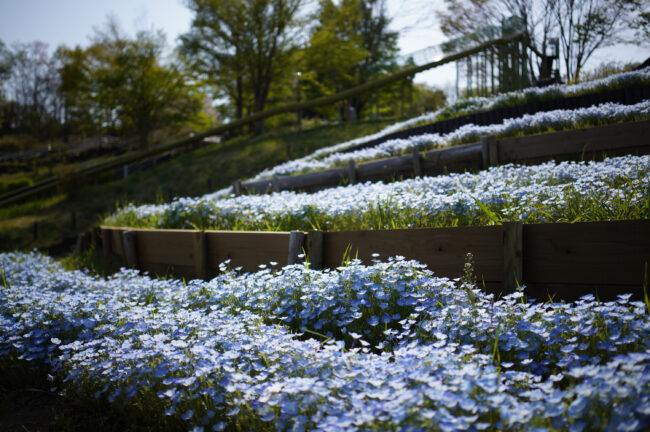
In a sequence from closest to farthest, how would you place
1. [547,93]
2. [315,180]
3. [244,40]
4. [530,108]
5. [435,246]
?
[435,246]
[315,180]
[530,108]
[547,93]
[244,40]

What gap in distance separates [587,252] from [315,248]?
7.24 feet

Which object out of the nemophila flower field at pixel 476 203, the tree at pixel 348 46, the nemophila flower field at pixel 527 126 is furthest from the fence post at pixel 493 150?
the tree at pixel 348 46

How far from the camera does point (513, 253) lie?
313 centimetres

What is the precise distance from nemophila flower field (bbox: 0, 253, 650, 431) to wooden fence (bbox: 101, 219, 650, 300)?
52cm

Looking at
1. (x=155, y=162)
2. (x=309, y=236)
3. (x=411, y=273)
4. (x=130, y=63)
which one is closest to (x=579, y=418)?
(x=411, y=273)

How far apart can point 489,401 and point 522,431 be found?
159 millimetres

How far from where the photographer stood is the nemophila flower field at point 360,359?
1.59 meters

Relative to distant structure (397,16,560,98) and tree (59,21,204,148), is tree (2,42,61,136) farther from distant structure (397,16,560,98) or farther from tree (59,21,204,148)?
distant structure (397,16,560,98)

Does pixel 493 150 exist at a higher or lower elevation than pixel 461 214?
higher

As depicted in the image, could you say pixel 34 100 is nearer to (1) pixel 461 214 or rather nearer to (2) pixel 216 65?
(2) pixel 216 65

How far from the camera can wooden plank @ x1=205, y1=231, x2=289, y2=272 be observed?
4439 mm

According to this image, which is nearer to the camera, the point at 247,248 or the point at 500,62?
the point at 247,248

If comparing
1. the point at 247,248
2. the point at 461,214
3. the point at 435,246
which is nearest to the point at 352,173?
the point at 247,248

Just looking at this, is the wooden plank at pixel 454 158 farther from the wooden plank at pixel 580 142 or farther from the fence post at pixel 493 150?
the wooden plank at pixel 580 142
